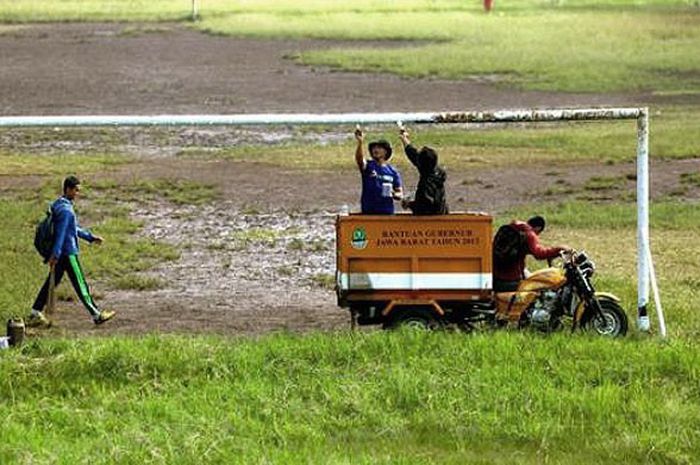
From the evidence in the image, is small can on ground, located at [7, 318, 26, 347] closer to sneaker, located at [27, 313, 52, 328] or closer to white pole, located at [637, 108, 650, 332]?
sneaker, located at [27, 313, 52, 328]

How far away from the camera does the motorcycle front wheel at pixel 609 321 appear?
43.3 ft

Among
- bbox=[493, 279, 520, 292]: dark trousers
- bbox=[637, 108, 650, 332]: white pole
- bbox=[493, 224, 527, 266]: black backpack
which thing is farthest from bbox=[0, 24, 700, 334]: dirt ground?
bbox=[637, 108, 650, 332]: white pole

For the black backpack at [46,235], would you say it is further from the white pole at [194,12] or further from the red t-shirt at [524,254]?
the white pole at [194,12]

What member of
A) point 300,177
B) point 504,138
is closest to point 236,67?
point 504,138

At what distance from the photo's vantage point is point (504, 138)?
31016 mm

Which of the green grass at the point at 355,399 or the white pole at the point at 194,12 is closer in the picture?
the green grass at the point at 355,399

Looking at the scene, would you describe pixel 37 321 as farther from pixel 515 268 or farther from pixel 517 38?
pixel 517 38

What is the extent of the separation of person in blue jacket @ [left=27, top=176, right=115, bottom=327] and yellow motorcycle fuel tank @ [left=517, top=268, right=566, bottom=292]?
4.12 m

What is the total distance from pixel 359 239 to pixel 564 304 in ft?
6.19

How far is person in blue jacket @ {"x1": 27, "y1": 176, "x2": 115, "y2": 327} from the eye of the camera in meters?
14.3

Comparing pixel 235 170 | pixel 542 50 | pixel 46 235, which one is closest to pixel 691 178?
pixel 235 170

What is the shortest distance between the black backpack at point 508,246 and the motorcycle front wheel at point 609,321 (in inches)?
36.5

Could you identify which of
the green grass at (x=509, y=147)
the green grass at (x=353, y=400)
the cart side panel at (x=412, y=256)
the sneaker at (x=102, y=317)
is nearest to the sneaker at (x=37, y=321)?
the sneaker at (x=102, y=317)

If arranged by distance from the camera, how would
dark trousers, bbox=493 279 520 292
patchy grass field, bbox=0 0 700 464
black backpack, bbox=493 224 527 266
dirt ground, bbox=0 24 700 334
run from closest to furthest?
patchy grass field, bbox=0 0 700 464, black backpack, bbox=493 224 527 266, dark trousers, bbox=493 279 520 292, dirt ground, bbox=0 24 700 334
